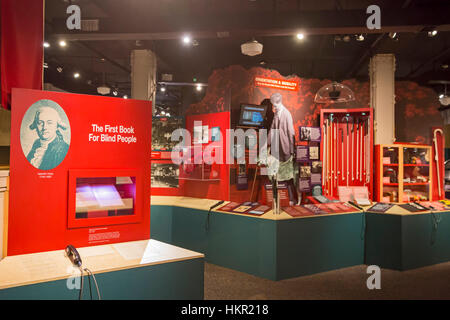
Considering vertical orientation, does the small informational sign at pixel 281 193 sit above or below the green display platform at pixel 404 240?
above

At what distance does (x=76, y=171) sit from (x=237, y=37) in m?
6.56

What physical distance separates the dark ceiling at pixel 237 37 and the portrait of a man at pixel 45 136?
14.5 ft

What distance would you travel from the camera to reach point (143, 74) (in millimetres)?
7938

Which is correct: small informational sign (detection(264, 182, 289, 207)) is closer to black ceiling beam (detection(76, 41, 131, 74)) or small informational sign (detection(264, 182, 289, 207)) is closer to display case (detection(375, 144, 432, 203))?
display case (detection(375, 144, 432, 203))

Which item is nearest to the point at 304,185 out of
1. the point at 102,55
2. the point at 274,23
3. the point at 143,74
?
the point at 274,23

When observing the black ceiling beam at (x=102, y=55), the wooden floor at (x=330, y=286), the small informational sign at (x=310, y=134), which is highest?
the black ceiling beam at (x=102, y=55)

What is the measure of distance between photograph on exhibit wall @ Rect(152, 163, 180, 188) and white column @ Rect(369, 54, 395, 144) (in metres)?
4.07

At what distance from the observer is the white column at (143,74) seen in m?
7.91

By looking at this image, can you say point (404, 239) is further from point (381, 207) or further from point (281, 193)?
point (281, 193)

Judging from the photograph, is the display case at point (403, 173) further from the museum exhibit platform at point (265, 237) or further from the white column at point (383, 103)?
the museum exhibit platform at point (265, 237)

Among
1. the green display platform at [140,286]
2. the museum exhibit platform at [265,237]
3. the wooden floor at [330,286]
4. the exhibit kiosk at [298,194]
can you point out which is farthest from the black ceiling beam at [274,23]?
the green display platform at [140,286]

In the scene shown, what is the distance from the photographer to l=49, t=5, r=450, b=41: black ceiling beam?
5473 mm

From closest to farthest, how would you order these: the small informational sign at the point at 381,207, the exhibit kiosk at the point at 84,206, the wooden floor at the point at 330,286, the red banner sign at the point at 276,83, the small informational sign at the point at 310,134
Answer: the exhibit kiosk at the point at 84,206 < the wooden floor at the point at 330,286 < the small informational sign at the point at 381,207 < the red banner sign at the point at 276,83 < the small informational sign at the point at 310,134

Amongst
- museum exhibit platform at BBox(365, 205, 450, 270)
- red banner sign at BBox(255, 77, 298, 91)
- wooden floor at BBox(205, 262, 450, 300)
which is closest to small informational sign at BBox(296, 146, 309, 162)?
red banner sign at BBox(255, 77, 298, 91)
